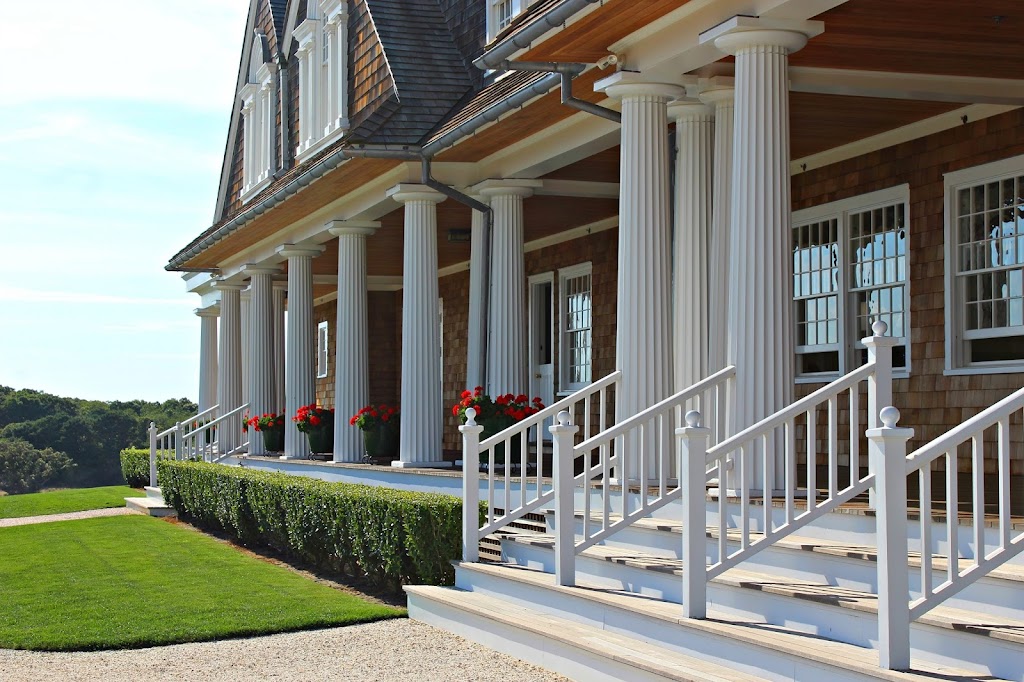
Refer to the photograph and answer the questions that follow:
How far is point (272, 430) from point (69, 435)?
35417mm

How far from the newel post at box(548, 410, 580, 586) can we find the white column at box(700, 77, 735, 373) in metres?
1.78

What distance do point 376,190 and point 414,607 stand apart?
6.75 metres

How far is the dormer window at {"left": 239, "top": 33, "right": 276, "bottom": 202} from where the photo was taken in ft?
72.8

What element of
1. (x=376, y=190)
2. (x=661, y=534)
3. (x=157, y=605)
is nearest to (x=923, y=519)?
(x=661, y=534)

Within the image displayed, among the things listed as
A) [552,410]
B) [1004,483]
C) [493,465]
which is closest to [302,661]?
[493,465]

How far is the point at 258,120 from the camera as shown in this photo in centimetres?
2338

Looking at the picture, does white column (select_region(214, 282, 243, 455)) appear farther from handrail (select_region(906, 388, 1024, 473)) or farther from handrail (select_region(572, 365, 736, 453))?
handrail (select_region(906, 388, 1024, 473))

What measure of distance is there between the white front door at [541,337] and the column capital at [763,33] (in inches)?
413

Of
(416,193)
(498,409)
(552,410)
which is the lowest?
(498,409)

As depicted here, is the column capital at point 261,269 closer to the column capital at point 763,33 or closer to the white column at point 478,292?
the white column at point 478,292

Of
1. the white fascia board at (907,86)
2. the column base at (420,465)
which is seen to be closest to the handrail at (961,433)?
the white fascia board at (907,86)

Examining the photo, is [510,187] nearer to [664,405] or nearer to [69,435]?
[664,405]

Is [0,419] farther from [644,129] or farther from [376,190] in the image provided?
[644,129]

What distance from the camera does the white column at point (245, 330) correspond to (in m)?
22.8
